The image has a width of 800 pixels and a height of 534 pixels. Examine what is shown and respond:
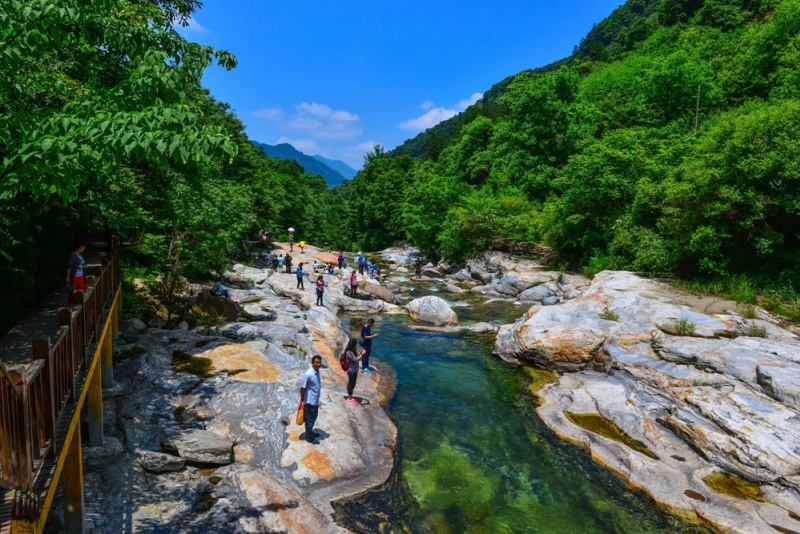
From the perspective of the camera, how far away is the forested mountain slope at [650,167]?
16.1m

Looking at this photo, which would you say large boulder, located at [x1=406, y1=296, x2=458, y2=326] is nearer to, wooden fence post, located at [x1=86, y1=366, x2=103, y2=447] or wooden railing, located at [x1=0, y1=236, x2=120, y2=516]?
wooden fence post, located at [x1=86, y1=366, x2=103, y2=447]

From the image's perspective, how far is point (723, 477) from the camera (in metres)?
8.79

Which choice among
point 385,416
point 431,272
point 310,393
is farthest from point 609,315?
point 431,272

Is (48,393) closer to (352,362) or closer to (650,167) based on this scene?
(352,362)

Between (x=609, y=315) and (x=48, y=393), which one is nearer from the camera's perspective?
(x=48, y=393)

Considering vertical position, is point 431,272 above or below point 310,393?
below

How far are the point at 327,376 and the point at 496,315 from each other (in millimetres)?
13702

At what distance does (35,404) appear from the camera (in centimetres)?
378

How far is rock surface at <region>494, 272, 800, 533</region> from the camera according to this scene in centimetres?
840

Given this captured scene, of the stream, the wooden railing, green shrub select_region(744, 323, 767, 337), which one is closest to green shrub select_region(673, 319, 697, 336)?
green shrub select_region(744, 323, 767, 337)

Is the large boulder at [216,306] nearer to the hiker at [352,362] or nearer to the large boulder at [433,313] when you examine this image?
the hiker at [352,362]

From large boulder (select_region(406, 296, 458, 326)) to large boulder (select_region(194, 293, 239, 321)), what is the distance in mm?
9643

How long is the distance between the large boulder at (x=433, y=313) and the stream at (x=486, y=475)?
657 centimetres

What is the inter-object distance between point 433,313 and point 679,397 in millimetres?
12531
